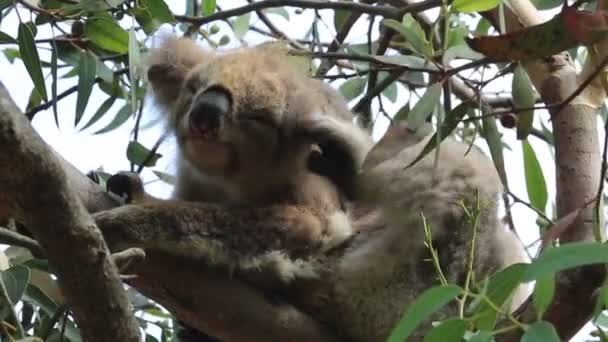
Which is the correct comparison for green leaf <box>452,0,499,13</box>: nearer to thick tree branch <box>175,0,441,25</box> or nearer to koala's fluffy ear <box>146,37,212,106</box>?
thick tree branch <box>175,0,441,25</box>

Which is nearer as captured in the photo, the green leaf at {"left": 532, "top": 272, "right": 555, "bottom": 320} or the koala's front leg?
the green leaf at {"left": 532, "top": 272, "right": 555, "bottom": 320}

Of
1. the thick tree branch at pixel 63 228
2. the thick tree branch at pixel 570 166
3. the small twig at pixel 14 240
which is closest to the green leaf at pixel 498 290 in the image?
the thick tree branch at pixel 570 166

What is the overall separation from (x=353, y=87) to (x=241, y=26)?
0.41m

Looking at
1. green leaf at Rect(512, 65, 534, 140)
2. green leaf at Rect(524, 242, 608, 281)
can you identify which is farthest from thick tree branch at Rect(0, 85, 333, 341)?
green leaf at Rect(524, 242, 608, 281)

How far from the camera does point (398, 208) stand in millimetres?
2049

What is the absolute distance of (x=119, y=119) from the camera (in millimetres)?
2406

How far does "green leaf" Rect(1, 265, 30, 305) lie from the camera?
5.15 feet

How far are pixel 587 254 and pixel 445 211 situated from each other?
1026 millimetres

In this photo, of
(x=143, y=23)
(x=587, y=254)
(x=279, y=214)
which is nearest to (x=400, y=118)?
(x=279, y=214)

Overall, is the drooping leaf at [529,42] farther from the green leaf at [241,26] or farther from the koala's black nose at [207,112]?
the green leaf at [241,26]

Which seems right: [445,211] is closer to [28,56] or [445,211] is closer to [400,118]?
[400,118]

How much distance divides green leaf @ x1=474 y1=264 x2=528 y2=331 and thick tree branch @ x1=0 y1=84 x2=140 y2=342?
50 cm

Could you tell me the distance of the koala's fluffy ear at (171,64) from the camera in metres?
2.28

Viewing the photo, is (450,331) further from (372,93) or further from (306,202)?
(372,93)
